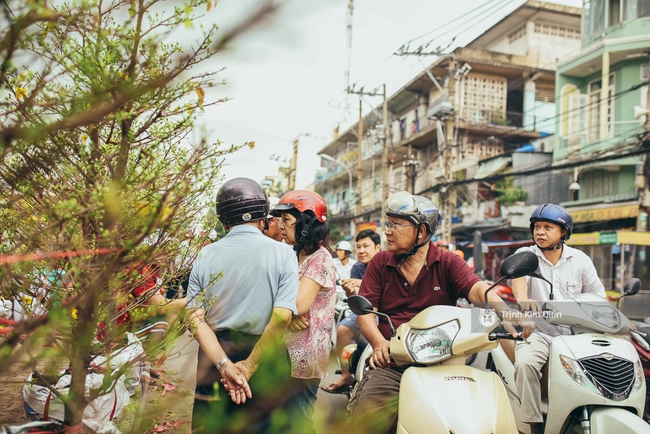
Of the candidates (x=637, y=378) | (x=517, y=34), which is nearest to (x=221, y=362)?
(x=637, y=378)

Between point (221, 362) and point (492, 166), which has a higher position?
point (492, 166)

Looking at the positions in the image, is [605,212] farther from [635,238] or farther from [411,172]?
[411,172]

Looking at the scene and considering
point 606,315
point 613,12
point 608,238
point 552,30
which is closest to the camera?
point 606,315

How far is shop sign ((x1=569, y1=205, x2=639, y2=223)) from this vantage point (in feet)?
56.0

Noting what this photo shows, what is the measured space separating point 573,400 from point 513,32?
28120 millimetres

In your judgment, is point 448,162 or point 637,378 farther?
point 448,162

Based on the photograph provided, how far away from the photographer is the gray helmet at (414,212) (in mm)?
3004

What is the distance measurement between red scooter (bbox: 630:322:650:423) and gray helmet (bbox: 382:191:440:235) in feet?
8.07

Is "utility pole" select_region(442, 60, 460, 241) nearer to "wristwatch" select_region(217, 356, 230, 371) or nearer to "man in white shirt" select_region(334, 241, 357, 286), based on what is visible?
"man in white shirt" select_region(334, 241, 357, 286)

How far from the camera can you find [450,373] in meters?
2.48

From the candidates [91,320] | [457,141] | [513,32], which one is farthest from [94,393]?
[513,32]

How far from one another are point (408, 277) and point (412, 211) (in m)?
0.39

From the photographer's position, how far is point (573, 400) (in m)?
3.00

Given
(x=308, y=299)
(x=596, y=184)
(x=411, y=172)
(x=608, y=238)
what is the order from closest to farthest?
(x=308, y=299) → (x=608, y=238) → (x=596, y=184) → (x=411, y=172)
